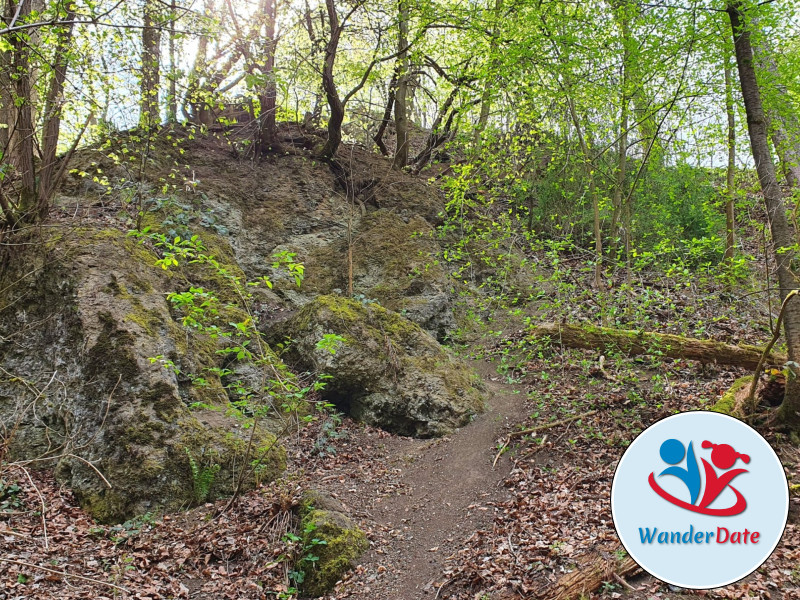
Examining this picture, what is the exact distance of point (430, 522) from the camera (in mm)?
5480

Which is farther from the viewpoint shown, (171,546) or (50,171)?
(50,171)

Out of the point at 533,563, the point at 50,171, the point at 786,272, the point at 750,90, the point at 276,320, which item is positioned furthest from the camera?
the point at 276,320

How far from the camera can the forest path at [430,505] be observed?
14.6 ft

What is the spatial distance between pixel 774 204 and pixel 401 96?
10945 millimetres

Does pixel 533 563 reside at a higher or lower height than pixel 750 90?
lower

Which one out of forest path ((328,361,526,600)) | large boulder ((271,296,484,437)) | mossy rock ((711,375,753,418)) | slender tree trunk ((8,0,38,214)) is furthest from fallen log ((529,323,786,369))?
slender tree trunk ((8,0,38,214))

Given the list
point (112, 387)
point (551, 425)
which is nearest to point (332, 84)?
point (112, 387)

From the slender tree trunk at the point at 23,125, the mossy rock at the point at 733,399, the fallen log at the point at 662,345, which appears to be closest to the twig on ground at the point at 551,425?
the fallen log at the point at 662,345

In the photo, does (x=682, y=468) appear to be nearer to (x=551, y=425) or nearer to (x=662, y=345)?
(x=551, y=425)

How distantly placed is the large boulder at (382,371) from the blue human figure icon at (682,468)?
497 centimetres

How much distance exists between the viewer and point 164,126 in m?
11.7

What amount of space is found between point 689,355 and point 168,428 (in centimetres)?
749

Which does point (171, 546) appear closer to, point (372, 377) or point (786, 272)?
point (372, 377)

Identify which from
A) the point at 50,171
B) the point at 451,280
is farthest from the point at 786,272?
the point at 50,171
